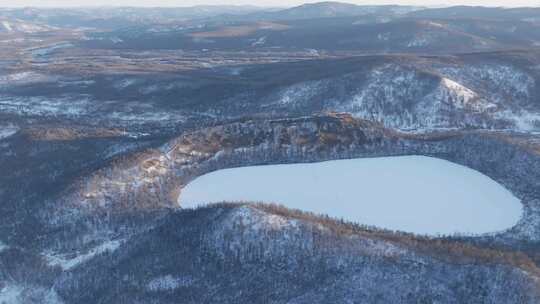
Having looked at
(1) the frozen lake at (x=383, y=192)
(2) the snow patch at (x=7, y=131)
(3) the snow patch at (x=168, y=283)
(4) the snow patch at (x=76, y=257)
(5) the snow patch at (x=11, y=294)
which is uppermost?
(2) the snow patch at (x=7, y=131)

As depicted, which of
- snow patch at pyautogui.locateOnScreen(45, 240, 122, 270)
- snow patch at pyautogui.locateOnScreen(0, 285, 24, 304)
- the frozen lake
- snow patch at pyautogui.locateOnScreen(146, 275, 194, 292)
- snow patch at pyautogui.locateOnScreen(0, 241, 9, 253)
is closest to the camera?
snow patch at pyautogui.locateOnScreen(146, 275, 194, 292)

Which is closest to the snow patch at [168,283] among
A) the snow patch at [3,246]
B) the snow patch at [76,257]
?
the snow patch at [76,257]

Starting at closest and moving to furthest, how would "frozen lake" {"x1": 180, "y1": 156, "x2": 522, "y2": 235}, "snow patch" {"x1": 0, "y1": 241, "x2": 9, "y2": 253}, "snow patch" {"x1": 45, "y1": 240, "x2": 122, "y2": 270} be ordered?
"snow patch" {"x1": 45, "y1": 240, "x2": 122, "y2": 270}
"snow patch" {"x1": 0, "y1": 241, "x2": 9, "y2": 253}
"frozen lake" {"x1": 180, "y1": 156, "x2": 522, "y2": 235}

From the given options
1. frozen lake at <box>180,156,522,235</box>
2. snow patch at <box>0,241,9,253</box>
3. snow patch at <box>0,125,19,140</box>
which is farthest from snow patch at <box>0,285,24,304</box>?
snow patch at <box>0,125,19,140</box>

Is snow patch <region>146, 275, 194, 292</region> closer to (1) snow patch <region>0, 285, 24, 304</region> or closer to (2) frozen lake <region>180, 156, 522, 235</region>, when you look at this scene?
(1) snow patch <region>0, 285, 24, 304</region>

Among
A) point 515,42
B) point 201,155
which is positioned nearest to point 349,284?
point 201,155

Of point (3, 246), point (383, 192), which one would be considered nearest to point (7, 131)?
point (3, 246)

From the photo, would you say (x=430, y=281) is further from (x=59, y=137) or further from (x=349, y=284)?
(x=59, y=137)

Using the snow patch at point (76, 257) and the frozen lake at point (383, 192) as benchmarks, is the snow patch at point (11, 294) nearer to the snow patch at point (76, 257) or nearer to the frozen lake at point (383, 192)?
the snow patch at point (76, 257)
